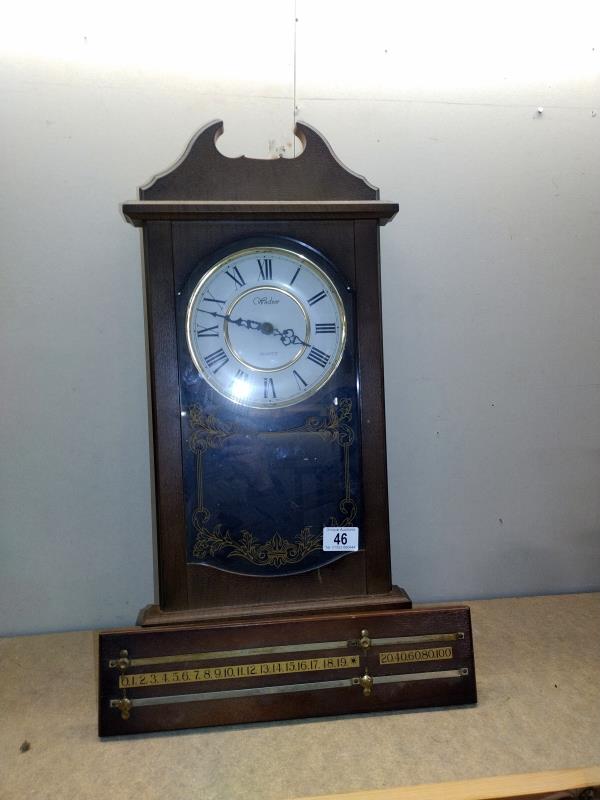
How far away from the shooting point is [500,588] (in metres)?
1.57

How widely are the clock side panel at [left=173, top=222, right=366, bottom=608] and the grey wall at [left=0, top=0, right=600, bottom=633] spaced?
319 millimetres

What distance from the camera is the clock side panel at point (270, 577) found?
113 centimetres

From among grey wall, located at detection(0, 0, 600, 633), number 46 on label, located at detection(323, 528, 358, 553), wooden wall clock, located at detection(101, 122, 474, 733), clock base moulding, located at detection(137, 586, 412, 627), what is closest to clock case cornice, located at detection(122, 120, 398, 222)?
wooden wall clock, located at detection(101, 122, 474, 733)

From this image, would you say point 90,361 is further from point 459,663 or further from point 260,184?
point 459,663

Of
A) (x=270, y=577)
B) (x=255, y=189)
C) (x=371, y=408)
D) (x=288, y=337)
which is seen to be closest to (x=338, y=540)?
(x=270, y=577)

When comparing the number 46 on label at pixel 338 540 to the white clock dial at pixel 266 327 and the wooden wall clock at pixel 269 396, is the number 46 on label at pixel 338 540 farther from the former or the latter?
the white clock dial at pixel 266 327

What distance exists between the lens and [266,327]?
1168 mm

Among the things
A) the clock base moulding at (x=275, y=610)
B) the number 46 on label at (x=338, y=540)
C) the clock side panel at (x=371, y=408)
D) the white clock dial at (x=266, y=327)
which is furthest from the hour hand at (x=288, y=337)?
the clock base moulding at (x=275, y=610)

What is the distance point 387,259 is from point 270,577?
73 cm

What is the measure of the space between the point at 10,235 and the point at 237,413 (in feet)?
2.07

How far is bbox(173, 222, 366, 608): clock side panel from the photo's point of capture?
3.72ft

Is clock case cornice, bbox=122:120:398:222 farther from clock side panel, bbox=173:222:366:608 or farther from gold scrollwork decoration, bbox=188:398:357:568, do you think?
gold scrollwork decoration, bbox=188:398:357:568

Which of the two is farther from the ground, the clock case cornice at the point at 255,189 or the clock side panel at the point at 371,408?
the clock case cornice at the point at 255,189

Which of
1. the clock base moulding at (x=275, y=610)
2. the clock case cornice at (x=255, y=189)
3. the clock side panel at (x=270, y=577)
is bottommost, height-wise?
the clock base moulding at (x=275, y=610)
